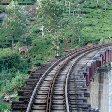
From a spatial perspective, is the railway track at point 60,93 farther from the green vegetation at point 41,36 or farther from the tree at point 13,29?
the tree at point 13,29

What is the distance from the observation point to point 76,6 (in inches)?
2960

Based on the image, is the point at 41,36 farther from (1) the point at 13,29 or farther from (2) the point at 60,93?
(2) the point at 60,93

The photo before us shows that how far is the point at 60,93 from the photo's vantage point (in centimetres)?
1964

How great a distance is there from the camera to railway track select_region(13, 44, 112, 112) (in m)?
17.1

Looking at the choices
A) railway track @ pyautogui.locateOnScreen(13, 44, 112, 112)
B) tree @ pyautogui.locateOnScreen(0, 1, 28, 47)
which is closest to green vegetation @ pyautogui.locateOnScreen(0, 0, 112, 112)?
tree @ pyautogui.locateOnScreen(0, 1, 28, 47)

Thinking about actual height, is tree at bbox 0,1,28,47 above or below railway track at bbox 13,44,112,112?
above

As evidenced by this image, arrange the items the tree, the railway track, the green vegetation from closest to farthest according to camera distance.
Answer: the railway track, the green vegetation, the tree

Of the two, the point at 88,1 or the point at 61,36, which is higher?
the point at 88,1

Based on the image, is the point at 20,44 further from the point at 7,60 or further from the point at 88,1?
the point at 88,1

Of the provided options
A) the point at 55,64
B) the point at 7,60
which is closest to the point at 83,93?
the point at 55,64

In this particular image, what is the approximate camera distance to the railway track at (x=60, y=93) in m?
17.1

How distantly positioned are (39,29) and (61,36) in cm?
1230

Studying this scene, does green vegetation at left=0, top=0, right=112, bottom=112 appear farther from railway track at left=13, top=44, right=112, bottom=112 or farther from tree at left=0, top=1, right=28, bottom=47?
railway track at left=13, top=44, right=112, bottom=112

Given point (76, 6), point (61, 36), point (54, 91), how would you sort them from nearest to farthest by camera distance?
point (54, 91) → point (61, 36) → point (76, 6)
